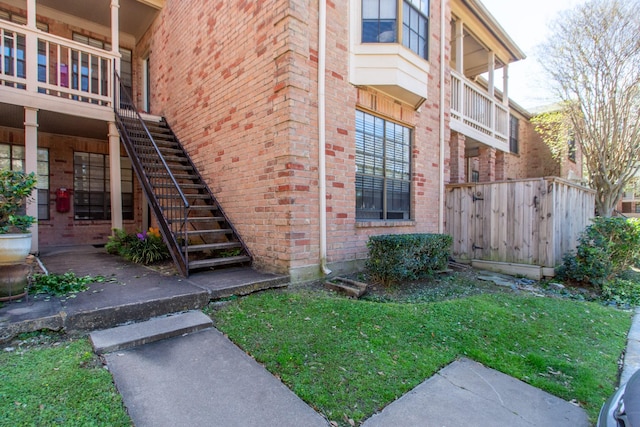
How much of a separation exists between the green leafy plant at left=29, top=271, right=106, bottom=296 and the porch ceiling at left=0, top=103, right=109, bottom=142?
4145mm

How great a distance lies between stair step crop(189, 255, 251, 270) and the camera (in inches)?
180

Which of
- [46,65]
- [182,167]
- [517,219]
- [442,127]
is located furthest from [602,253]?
[46,65]

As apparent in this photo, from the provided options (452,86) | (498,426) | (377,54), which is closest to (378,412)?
(498,426)

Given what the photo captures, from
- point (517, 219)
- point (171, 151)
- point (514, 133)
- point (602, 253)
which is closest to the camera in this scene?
point (602, 253)

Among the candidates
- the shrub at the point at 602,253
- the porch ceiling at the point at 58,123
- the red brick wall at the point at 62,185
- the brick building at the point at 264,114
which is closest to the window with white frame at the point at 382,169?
the brick building at the point at 264,114

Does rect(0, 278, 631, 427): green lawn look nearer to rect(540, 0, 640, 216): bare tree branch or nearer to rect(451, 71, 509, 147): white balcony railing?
rect(451, 71, 509, 147): white balcony railing

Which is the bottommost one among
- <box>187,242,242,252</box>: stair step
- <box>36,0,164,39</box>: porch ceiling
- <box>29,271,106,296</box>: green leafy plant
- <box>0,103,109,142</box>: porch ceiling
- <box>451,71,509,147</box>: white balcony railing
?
<box>29,271,106,296</box>: green leafy plant

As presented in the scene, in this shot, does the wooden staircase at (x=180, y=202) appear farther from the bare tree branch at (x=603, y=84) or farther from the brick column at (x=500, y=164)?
the bare tree branch at (x=603, y=84)

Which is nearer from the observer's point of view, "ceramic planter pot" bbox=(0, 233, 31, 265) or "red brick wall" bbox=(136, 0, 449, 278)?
"ceramic planter pot" bbox=(0, 233, 31, 265)

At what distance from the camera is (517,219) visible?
627cm

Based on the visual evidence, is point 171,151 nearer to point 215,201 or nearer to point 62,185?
point 215,201

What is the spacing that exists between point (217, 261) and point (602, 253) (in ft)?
21.5

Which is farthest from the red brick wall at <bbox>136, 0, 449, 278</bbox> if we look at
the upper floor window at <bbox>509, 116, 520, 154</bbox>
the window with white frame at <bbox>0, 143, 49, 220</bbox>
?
the upper floor window at <bbox>509, 116, 520, 154</bbox>

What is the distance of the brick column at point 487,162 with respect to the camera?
401 inches
